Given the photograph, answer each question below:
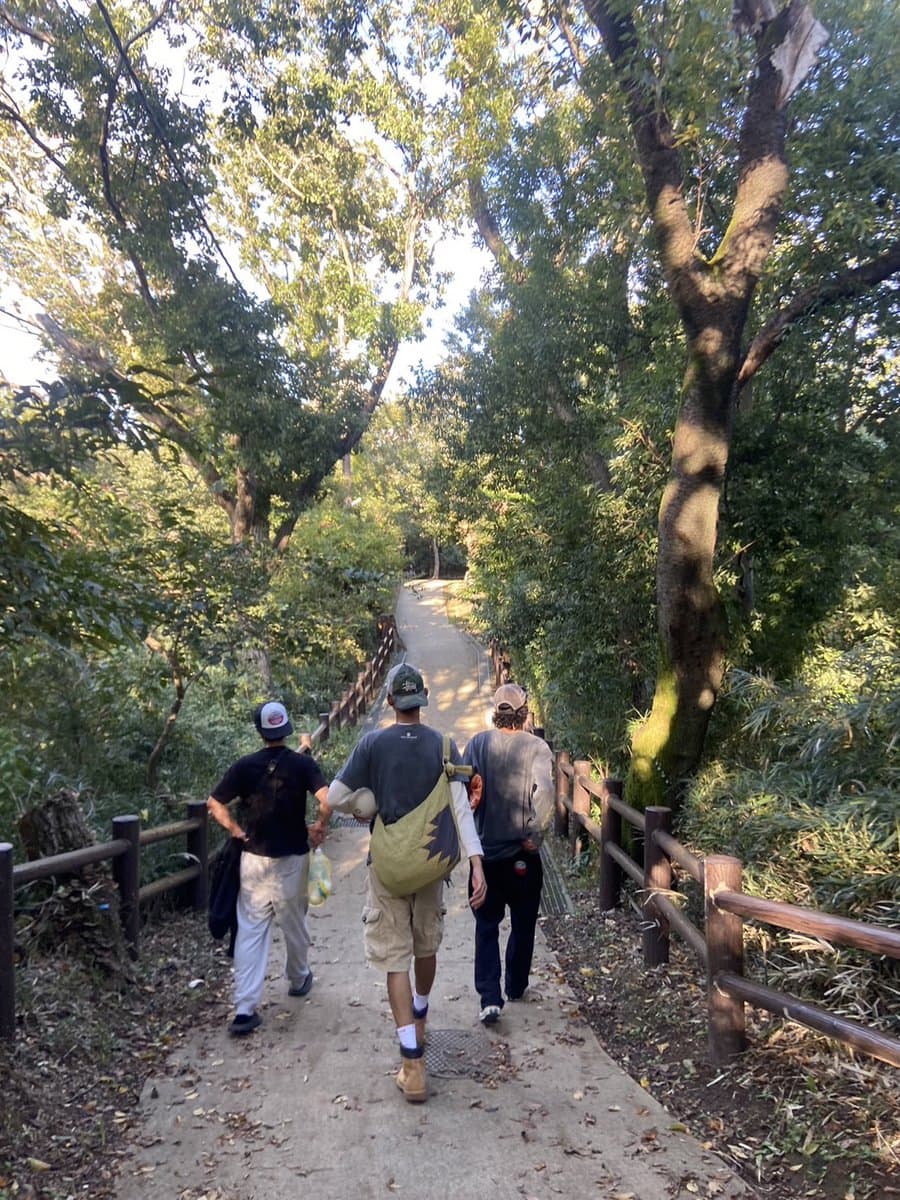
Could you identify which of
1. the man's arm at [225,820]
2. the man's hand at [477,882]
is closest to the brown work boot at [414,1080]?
the man's hand at [477,882]

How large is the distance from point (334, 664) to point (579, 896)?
1498 centimetres

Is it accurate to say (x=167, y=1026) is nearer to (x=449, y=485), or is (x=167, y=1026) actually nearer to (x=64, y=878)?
(x=64, y=878)

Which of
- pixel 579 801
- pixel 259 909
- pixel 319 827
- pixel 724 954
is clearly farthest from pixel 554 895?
pixel 724 954

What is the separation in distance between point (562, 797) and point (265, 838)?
5.60m

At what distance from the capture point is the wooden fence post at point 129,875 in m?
5.24

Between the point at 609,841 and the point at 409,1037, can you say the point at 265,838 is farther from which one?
the point at 609,841

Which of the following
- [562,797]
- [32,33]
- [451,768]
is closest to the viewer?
[451,768]

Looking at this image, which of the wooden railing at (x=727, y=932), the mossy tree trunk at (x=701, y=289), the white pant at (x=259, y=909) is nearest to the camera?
the wooden railing at (x=727, y=932)

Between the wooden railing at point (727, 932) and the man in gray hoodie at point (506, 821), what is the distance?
794 mm

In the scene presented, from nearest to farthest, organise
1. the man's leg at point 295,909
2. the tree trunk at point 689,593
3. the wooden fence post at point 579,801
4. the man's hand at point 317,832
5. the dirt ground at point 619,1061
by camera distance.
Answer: the dirt ground at point 619,1061, the man's hand at point 317,832, the man's leg at point 295,909, the tree trunk at point 689,593, the wooden fence post at point 579,801

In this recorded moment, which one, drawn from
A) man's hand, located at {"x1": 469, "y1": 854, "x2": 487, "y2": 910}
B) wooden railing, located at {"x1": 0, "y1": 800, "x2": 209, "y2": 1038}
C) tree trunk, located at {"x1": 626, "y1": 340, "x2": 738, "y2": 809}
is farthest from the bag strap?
tree trunk, located at {"x1": 626, "y1": 340, "x2": 738, "y2": 809}

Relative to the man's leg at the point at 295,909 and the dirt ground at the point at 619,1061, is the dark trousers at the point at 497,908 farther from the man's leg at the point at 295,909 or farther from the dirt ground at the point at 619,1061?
the man's leg at the point at 295,909

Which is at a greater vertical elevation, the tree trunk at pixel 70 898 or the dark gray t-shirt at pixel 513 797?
the dark gray t-shirt at pixel 513 797

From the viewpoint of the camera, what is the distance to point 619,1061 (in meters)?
4.57
